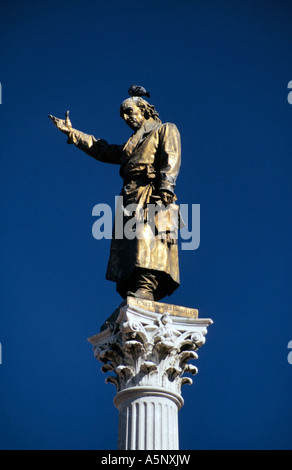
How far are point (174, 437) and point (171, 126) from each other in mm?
6989

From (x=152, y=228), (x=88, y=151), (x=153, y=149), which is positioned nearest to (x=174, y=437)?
(x=152, y=228)

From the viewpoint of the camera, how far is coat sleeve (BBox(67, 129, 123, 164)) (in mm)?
19266

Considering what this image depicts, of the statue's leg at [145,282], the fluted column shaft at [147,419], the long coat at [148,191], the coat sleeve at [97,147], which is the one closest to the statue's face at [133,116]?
the long coat at [148,191]

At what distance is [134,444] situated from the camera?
14523 mm

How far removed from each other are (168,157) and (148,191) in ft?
2.74

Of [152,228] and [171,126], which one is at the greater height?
[171,126]

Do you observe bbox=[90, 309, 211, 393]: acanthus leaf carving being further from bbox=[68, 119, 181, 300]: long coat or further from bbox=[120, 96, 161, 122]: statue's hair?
bbox=[120, 96, 161, 122]: statue's hair

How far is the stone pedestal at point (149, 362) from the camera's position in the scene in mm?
14711

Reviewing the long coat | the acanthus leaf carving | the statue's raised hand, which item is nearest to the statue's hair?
the long coat

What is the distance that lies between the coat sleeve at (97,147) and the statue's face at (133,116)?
0.63 meters

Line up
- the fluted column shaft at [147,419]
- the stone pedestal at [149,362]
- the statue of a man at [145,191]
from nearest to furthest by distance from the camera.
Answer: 1. the fluted column shaft at [147,419]
2. the stone pedestal at [149,362]
3. the statue of a man at [145,191]

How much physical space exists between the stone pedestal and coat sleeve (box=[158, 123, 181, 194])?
2.63 m

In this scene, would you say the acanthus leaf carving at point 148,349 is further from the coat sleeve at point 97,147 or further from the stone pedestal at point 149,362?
the coat sleeve at point 97,147
